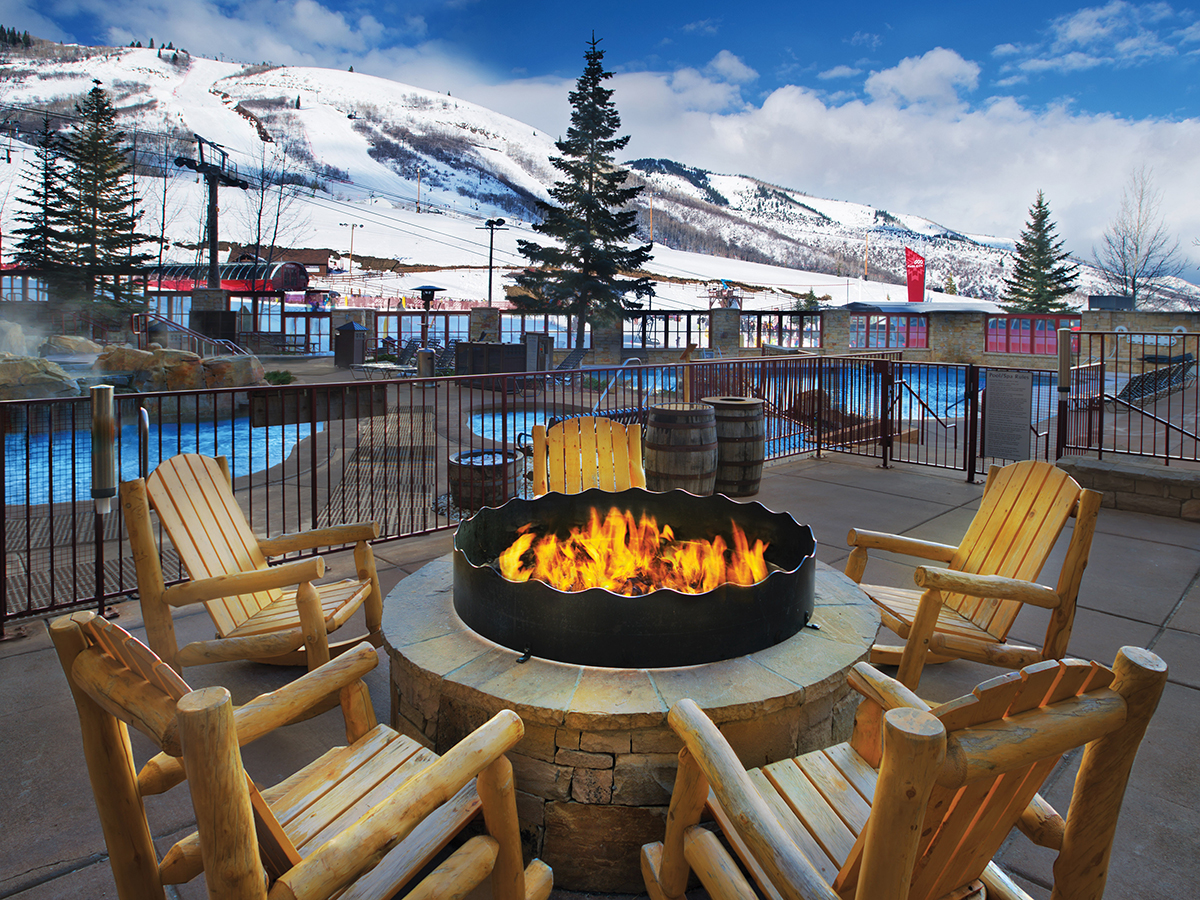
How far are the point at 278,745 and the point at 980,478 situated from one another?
741 cm

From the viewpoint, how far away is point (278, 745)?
2.84 meters

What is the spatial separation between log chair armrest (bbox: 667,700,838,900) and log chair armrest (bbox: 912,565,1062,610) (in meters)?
1.35

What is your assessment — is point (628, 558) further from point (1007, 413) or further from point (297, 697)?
point (1007, 413)

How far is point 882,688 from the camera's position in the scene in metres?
1.67

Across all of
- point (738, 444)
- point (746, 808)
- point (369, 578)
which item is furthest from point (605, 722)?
point (738, 444)

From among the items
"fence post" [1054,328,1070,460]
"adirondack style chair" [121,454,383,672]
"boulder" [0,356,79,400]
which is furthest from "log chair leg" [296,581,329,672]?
"boulder" [0,356,79,400]

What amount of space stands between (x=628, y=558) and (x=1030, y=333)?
1259 inches

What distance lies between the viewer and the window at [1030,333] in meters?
29.0

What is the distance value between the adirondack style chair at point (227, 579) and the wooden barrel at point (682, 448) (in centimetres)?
295

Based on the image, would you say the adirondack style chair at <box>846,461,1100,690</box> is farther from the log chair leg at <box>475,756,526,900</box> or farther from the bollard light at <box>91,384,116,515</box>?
the bollard light at <box>91,384,116,515</box>

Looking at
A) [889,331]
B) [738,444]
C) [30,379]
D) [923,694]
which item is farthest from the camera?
[889,331]

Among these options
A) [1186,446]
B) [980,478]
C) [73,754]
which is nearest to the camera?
[73,754]

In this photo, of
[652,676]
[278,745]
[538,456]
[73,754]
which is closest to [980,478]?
[538,456]

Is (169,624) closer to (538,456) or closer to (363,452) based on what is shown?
(538,456)
